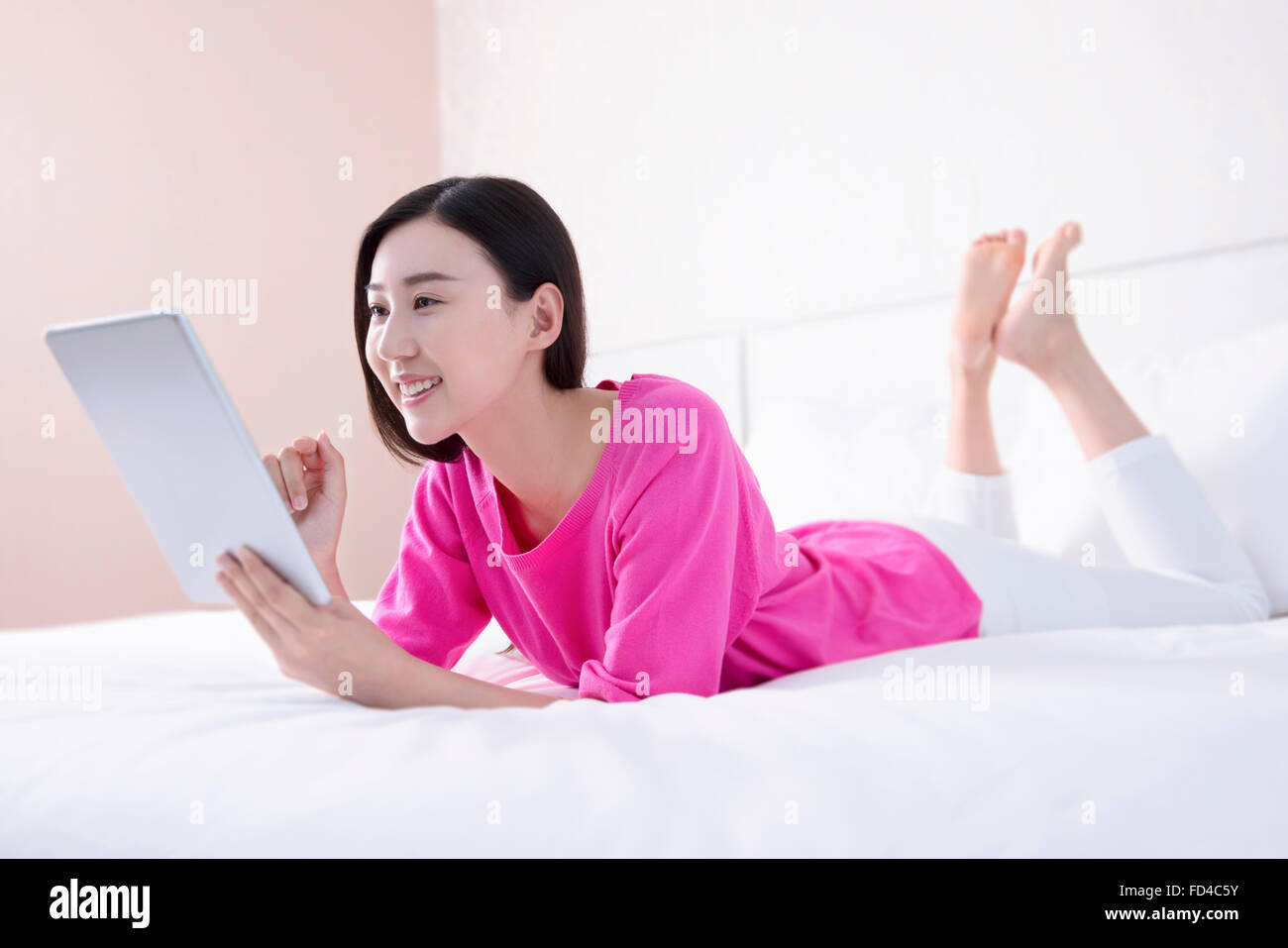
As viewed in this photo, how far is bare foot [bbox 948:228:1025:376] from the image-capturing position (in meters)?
1.76

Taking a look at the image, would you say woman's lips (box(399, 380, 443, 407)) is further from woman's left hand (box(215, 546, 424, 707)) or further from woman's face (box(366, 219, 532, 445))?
woman's left hand (box(215, 546, 424, 707))

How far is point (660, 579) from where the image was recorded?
98 cm

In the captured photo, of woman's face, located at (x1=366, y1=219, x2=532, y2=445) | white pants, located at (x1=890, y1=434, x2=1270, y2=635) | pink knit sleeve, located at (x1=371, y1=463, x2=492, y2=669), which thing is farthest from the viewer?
white pants, located at (x1=890, y1=434, x2=1270, y2=635)

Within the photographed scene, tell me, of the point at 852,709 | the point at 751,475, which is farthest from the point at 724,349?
the point at 852,709

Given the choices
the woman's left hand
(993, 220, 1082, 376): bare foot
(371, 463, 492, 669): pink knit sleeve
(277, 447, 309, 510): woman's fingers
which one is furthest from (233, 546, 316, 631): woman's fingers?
(993, 220, 1082, 376): bare foot

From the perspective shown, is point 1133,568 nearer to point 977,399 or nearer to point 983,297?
point 977,399

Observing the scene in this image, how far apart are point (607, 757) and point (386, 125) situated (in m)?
3.21

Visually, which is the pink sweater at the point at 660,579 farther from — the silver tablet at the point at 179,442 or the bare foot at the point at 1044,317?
the bare foot at the point at 1044,317

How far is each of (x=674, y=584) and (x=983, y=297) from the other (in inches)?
40.1

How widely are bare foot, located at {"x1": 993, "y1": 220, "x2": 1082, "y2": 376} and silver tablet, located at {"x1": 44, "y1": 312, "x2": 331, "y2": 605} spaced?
1.17 metres

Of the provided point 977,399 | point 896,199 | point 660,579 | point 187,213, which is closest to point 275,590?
point 660,579

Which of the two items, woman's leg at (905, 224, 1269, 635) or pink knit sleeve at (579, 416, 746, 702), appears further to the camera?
woman's leg at (905, 224, 1269, 635)
